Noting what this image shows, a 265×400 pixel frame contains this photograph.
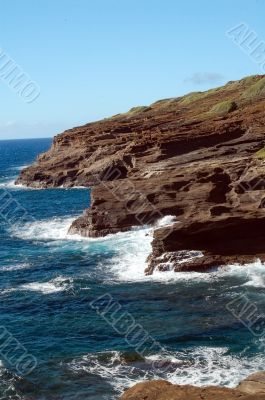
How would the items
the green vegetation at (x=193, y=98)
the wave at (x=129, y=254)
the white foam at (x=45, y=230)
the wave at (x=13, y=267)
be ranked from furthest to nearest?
1. the green vegetation at (x=193, y=98)
2. the white foam at (x=45, y=230)
3. the wave at (x=13, y=267)
4. the wave at (x=129, y=254)

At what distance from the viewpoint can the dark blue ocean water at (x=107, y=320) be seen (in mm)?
25312

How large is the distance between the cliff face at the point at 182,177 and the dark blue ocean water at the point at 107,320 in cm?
271

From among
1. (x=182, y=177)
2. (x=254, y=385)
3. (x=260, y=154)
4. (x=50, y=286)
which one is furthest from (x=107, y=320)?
(x=260, y=154)

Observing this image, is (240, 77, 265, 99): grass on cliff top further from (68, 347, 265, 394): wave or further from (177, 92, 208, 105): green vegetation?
(68, 347, 265, 394): wave

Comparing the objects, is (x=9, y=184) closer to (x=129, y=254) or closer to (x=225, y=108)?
(x=225, y=108)

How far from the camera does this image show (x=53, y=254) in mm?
50000

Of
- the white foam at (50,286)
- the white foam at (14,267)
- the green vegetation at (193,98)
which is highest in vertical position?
the green vegetation at (193,98)

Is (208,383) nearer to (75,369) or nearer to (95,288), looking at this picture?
(75,369)

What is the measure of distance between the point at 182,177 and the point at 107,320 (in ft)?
83.1

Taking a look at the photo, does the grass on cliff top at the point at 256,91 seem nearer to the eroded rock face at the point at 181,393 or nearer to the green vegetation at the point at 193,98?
the green vegetation at the point at 193,98

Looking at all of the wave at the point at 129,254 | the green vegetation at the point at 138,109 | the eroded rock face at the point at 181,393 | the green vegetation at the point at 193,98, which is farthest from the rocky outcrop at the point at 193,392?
the green vegetation at the point at 138,109

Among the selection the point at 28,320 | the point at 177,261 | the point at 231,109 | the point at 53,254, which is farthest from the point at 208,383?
the point at 231,109

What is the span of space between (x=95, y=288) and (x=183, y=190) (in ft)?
57.7

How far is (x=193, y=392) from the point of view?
17.6 m
